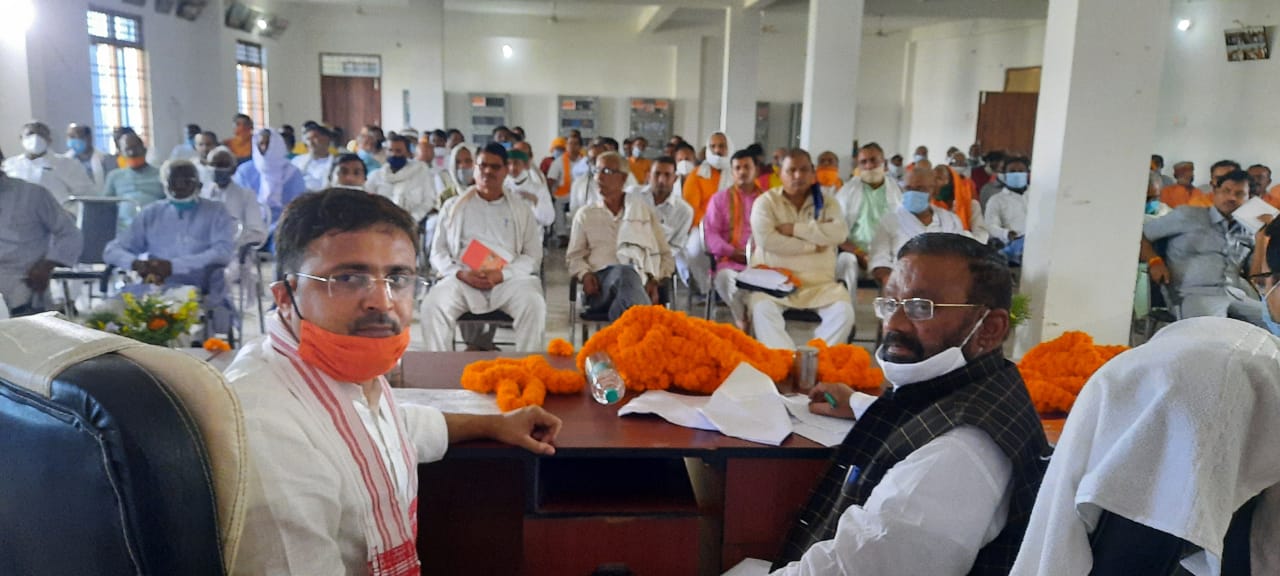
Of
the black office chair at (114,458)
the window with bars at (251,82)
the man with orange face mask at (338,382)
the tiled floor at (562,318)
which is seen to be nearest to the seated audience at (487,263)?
the tiled floor at (562,318)

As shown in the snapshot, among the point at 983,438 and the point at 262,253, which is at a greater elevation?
the point at 983,438

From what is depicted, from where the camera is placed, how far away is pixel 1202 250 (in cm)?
528

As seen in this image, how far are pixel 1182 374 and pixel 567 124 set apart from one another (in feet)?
52.7

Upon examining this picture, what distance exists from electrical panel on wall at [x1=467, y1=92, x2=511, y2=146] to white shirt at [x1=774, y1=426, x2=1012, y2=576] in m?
15.4

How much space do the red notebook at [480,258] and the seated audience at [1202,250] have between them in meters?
3.75

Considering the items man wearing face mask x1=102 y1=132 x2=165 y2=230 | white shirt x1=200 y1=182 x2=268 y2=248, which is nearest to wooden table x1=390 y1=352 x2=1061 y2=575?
white shirt x1=200 y1=182 x2=268 y2=248

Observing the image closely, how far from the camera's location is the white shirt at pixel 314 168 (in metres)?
8.70

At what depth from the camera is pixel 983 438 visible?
5.01ft

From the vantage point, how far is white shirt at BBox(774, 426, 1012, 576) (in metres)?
1.46

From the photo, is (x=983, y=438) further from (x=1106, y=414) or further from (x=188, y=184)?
(x=188, y=184)

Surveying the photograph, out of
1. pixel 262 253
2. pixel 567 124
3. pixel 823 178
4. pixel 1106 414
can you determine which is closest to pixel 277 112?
pixel 567 124

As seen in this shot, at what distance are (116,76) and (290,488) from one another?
10.9m

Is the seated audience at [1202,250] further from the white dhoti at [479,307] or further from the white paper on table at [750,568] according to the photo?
the white paper on table at [750,568]

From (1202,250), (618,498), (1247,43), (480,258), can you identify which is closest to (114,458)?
(618,498)
